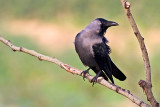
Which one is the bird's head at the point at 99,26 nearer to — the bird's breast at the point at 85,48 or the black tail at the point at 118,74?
the bird's breast at the point at 85,48

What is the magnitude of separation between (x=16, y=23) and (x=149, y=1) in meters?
2.06

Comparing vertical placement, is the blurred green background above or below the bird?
above

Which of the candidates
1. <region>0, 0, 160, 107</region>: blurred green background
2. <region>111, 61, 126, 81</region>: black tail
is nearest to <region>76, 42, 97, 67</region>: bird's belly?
<region>111, 61, 126, 81</region>: black tail

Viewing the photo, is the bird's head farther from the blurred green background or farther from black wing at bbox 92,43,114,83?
the blurred green background

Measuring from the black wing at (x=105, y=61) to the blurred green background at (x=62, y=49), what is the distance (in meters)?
2.07

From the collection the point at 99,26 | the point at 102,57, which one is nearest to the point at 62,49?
the point at 99,26

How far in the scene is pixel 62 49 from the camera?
26.2ft

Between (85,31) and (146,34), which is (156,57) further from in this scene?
(85,31)

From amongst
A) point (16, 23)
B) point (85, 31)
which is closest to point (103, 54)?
point (85, 31)

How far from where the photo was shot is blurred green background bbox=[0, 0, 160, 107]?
6.42m

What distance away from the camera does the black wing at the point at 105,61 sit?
378cm

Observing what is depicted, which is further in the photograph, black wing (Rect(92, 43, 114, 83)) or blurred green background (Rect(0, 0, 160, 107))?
blurred green background (Rect(0, 0, 160, 107))

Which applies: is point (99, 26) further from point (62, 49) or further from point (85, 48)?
point (62, 49)

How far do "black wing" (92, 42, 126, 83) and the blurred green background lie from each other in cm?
207
